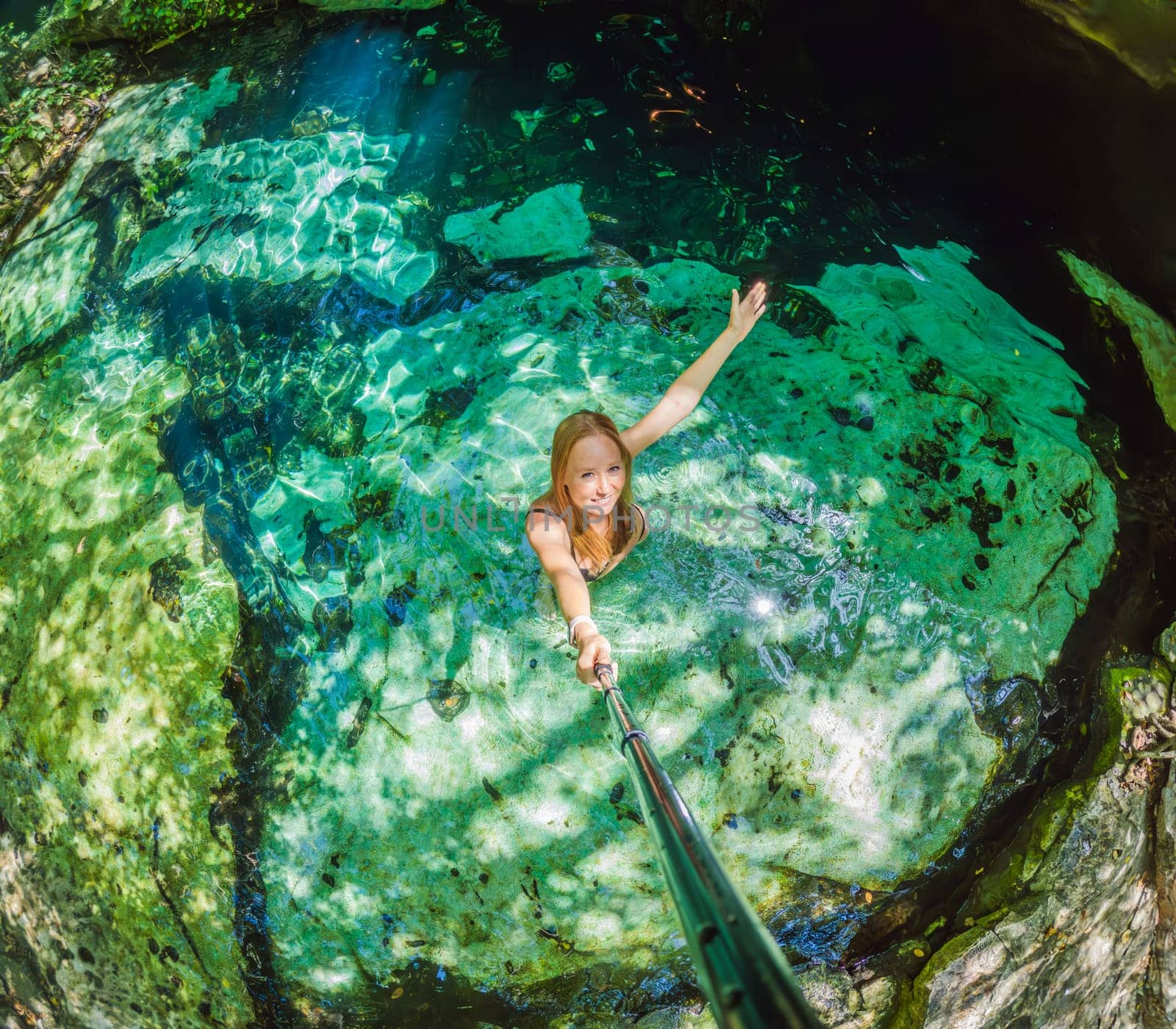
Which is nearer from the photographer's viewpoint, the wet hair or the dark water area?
the wet hair

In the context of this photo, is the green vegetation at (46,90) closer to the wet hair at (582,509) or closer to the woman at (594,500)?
the wet hair at (582,509)

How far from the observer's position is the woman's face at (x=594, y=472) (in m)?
2.81

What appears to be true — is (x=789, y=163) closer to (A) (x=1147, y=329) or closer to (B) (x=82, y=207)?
(A) (x=1147, y=329)

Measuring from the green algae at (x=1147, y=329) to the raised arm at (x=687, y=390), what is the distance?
82.8 inches

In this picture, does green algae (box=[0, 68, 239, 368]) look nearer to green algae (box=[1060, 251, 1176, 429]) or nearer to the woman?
the woman

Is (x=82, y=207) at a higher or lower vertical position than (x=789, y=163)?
lower

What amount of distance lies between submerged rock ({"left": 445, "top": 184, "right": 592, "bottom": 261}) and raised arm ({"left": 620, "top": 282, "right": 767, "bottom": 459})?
4.81ft

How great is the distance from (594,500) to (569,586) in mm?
400

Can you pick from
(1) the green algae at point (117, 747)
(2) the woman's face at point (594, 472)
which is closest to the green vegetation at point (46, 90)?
(1) the green algae at point (117, 747)

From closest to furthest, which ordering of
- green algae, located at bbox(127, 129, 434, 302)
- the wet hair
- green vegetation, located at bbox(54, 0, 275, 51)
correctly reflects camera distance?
the wet hair < green algae, located at bbox(127, 129, 434, 302) < green vegetation, located at bbox(54, 0, 275, 51)

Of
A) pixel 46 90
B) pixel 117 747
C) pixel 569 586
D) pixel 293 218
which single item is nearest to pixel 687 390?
pixel 569 586

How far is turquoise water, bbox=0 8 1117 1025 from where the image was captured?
339cm

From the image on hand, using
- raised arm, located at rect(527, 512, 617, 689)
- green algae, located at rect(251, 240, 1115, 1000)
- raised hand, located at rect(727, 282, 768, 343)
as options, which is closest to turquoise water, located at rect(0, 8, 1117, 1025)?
green algae, located at rect(251, 240, 1115, 1000)

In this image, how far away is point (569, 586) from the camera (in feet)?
9.11
